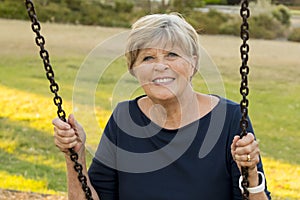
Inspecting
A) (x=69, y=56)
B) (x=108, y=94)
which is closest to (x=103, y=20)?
(x=69, y=56)

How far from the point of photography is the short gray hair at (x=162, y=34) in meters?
2.42

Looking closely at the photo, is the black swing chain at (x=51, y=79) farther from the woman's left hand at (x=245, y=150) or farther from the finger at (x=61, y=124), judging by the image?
the woman's left hand at (x=245, y=150)

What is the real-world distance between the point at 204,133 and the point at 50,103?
23.7ft

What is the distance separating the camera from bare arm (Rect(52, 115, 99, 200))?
7.64 ft

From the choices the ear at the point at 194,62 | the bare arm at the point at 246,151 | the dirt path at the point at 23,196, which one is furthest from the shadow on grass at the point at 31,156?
the bare arm at the point at 246,151

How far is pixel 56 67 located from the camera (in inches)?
503

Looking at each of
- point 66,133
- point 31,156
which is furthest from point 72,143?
point 31,156

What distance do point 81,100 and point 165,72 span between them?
5613 millimetres

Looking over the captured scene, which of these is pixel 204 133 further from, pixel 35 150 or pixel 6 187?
pixel 35 150

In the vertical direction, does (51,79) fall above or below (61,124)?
above

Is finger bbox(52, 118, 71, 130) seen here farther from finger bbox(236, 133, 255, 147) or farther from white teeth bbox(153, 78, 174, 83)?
finger bbox(236, 133, 255, 147)

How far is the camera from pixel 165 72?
2.43m

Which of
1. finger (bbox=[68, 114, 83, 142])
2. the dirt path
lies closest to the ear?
finger (bbox=[68, 114, 83, 142])

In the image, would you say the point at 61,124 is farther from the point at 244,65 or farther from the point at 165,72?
the point at 244,65
